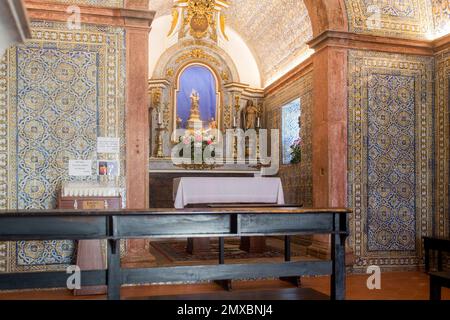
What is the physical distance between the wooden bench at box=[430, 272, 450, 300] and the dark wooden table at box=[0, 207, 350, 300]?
87 cm

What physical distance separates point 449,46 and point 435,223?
8.54 ft

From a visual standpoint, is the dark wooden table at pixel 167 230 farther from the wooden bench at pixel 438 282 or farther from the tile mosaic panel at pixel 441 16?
the tile mosaic panel at pixel 441 16

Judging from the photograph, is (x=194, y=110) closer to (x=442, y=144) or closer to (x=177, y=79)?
(x=177, y=79)

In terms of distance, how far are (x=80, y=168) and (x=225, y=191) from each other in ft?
8.56

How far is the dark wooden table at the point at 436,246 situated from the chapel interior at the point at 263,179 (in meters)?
0.03

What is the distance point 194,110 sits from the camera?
12.7 meters

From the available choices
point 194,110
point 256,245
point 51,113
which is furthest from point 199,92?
point 51,113

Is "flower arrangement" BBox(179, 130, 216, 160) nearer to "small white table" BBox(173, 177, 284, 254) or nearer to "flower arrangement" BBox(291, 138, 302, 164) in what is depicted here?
"flower arrangement" BBox(291, 138, 302, 164)

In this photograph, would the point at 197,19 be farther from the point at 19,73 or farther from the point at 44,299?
the point at 44,299

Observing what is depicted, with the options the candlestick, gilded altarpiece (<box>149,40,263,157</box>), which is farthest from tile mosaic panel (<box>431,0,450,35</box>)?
the candlestick

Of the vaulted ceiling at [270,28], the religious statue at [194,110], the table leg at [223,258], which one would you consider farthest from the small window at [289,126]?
the table leg at [223,258]

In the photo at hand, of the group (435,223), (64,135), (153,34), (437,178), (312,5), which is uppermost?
(153,34)

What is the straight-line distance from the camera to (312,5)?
7.88m
